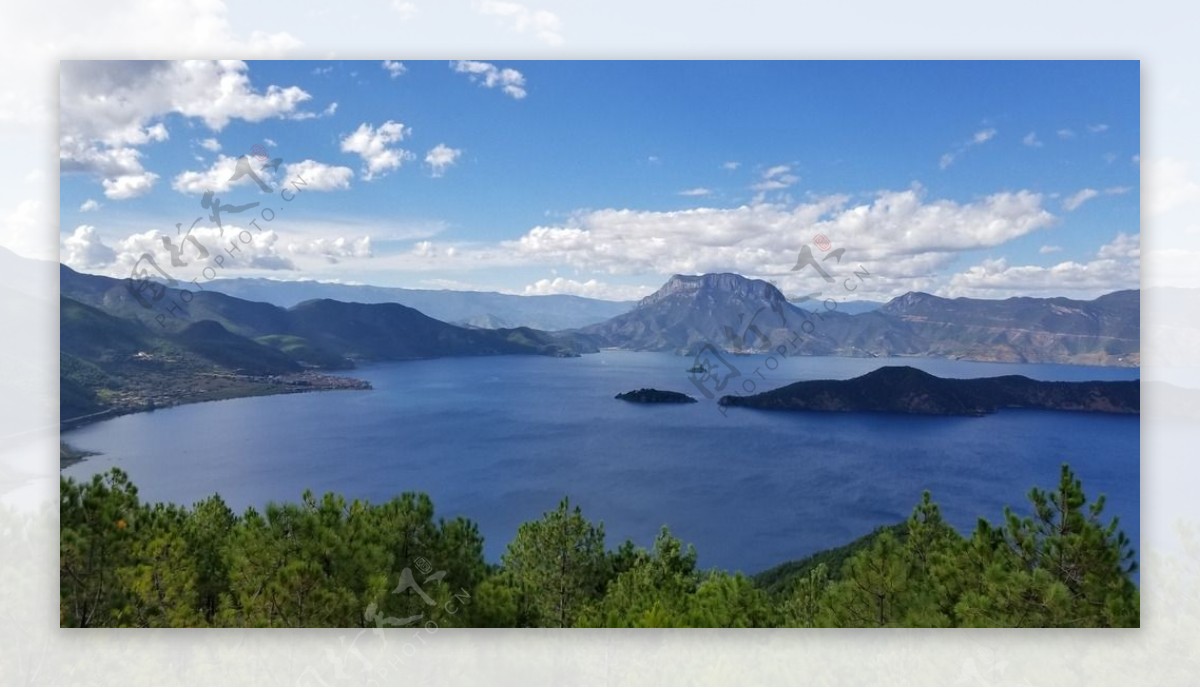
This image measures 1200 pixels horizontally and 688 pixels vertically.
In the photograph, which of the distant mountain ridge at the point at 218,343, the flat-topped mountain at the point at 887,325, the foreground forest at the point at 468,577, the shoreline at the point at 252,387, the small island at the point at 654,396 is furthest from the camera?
the small island at the point at 654,396

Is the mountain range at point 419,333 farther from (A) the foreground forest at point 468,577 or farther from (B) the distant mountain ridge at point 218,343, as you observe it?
(A) the foreground forest at point 468,577

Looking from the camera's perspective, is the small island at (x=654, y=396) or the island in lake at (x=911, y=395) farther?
the small island at (x=654, y=396)

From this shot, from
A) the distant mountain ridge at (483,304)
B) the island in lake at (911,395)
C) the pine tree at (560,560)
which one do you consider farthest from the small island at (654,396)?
the pine tree at (560,560)

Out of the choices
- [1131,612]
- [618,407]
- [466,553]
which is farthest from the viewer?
[618,407]

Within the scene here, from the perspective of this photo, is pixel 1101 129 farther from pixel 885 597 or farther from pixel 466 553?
pixel 466 553

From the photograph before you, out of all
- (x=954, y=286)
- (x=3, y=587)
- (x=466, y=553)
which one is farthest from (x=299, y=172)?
(x=954, y=286)

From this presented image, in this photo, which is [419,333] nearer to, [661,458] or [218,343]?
[218,343]

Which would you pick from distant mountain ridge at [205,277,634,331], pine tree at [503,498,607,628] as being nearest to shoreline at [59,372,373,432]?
distant mountain ridge at [205,277,634,331]
